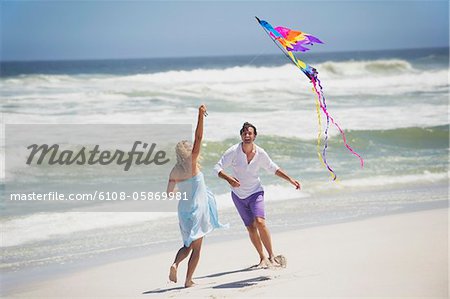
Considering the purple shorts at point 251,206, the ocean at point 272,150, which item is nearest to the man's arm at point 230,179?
the purple shorts at point 251,206

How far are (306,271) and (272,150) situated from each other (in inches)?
306

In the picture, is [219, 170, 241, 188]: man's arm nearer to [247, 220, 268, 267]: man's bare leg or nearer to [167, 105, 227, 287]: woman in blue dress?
[167, 105, 227, 287]: woman in blue dress

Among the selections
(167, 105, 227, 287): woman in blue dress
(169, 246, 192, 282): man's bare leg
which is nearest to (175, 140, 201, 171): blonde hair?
(167, 105, 227, 287): woman in blue dress

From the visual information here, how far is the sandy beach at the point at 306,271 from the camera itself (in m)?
5.23

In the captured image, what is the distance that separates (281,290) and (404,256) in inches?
58.2

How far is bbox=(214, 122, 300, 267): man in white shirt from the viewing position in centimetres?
577

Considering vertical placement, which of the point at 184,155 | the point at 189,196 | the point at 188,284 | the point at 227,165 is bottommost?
the point at 188,284

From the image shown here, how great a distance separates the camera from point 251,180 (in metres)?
5.85

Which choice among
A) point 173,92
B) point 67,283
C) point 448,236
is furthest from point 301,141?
point 173,92

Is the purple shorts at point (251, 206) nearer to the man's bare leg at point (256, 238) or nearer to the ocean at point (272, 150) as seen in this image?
the man's bare leg at point (256, 238)

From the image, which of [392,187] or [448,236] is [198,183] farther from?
[392,187]

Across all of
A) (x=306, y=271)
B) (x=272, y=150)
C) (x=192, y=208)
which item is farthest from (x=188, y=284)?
(x=272, y=150)

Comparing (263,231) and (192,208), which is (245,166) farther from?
(192,208)

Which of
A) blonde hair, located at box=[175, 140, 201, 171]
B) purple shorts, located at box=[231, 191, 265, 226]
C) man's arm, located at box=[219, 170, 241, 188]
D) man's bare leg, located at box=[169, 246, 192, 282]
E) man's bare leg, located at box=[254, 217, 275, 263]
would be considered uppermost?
blonde hair, located at box=[175, 140, 201, 171]
